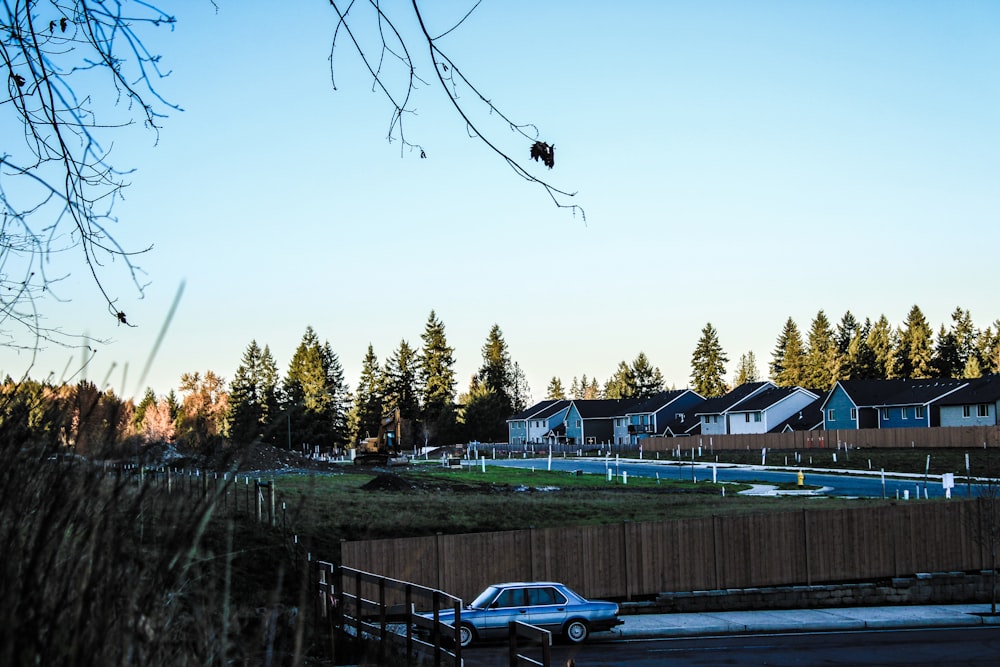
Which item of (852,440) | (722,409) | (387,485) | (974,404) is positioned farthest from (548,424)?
(387,485)

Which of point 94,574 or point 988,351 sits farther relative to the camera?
point 988,351

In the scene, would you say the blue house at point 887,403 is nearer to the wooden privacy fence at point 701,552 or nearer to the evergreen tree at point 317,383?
the evergreen tree at point 317,383

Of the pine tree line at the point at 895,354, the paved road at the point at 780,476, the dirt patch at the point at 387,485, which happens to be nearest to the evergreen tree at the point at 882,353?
the pine tree line at the point at 895,354

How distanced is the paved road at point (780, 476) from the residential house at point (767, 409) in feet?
73.8

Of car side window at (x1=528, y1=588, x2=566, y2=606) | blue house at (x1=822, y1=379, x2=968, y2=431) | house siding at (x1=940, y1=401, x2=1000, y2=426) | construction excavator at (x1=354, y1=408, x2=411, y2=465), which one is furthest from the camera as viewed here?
blue house at (x1=822, y1=379, x2=968, y2=431)

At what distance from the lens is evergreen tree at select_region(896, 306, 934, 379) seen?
406 feet

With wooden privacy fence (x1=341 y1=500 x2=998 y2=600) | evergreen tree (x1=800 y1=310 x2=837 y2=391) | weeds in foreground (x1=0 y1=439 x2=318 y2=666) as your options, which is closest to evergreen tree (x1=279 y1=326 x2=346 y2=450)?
evergreen tree (x1=800 y1=310 x2=837 y2=391)

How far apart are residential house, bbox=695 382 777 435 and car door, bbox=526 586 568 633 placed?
80.2 meters

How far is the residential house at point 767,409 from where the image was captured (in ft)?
312

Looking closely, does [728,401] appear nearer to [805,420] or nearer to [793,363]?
[805,420]

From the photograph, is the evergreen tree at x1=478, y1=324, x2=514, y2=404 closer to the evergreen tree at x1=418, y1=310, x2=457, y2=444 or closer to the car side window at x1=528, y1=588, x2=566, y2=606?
the evergreen tree at x1=418, y1=310, x2=457, y2=444

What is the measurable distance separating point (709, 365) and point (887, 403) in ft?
226

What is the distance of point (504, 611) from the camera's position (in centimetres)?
2088

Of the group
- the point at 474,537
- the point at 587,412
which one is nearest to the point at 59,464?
the point at 474,537
